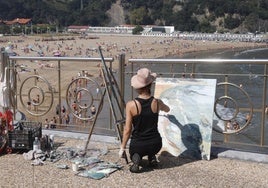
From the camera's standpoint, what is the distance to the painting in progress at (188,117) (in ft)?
19.7

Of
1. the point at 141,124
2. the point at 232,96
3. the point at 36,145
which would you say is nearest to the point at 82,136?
the point at 36,145

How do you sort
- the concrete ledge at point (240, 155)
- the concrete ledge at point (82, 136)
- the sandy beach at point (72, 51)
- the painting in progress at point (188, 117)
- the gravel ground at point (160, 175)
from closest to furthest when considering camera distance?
the gravel ground at point (160, 175) → the concrete ledge at point (240, 155) → the painting in progress at point (188, 117) → the concrete ledge at point (82, 136) → the sandy beach at point (72, 51)

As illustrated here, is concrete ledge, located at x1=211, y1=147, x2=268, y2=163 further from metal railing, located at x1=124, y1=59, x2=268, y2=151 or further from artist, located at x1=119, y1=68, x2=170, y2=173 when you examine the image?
artist, located at x1=119, y1=68, x2=170, y2=173

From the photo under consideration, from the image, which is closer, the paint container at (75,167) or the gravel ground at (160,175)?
the gravel ground at (160,175)

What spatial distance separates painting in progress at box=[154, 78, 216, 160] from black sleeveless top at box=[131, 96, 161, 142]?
0.61 m

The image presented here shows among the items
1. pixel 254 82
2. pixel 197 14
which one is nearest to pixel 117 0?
pixel 197 14

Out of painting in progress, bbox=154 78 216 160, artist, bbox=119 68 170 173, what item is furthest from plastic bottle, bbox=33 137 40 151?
painting in progress, bbox=154 78 216 160

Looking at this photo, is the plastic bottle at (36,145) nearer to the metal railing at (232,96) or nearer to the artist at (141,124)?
the artist at (141,124)

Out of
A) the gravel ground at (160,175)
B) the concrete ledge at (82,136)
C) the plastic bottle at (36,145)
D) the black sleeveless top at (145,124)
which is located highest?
the black sleeveless top at (145,124)

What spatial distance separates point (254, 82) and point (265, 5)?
158548 mm

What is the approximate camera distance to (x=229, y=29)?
577 ft

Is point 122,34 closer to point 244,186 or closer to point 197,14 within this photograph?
point 197,14

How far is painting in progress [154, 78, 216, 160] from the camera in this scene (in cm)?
600

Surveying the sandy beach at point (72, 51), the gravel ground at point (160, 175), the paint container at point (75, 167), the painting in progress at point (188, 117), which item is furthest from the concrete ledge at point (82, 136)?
the sandy beach at point (72, 51)
